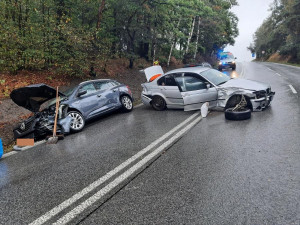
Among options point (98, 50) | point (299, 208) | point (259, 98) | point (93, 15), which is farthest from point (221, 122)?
point (93, 15)

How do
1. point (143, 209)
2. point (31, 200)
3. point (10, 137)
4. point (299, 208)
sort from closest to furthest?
point (299, 208) → point (143, 209) → point (31, 200) → point (10, 137)

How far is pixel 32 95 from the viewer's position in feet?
23.3

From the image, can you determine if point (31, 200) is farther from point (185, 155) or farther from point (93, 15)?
point (93, 15)

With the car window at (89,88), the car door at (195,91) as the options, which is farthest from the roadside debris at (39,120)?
the car door at (195,91)

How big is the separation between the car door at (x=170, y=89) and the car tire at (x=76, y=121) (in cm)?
331

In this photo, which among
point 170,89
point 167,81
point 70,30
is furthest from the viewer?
point 70,30

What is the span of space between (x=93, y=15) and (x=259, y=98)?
1550 centimetres

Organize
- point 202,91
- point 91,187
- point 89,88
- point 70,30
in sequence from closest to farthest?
point 91,187 → point 202,91 → point 89,88 → point 70,30

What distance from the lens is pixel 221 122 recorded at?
7164 mm

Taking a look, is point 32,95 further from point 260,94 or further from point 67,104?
point 260,94

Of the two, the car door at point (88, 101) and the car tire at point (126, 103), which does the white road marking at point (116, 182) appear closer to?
the car door at point (88, 101)

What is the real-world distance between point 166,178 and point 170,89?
18.4 ft

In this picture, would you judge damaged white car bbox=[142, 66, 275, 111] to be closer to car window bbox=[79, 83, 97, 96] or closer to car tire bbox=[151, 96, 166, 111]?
car tire bbox=[151, 96, 166, 111]

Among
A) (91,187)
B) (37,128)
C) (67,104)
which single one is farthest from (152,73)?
(91,187)
